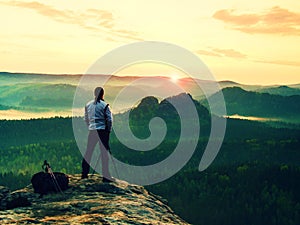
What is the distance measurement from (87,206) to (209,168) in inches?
2471

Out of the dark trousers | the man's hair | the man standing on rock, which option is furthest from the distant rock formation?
the man's hair

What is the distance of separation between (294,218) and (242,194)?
8.07 metres

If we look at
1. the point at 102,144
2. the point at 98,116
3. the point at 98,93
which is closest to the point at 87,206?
the point at 102,144

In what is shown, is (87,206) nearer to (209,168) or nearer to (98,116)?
(98,116)

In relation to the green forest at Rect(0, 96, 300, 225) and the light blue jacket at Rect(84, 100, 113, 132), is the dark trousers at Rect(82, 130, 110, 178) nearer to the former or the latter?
the light blue jacket at Rect(84, 100, 113, 132)

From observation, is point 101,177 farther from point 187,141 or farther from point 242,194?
point 187,141

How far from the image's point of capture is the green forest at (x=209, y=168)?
186ft

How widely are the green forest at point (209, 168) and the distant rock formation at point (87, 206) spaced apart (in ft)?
104

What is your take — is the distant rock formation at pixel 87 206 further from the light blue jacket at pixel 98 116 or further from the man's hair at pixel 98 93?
the man's hair at pixel 98 93

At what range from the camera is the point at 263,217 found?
54438 millimetres

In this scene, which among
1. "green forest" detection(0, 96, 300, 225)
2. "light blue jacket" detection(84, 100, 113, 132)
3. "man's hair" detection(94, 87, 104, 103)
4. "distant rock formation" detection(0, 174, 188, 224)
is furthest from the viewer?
"green forest" detection(0, 96, 300, 225)

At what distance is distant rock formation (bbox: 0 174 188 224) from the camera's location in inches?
701

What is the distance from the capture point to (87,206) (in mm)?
19734

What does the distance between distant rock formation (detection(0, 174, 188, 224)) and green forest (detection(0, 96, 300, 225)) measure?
3177 centimetres
